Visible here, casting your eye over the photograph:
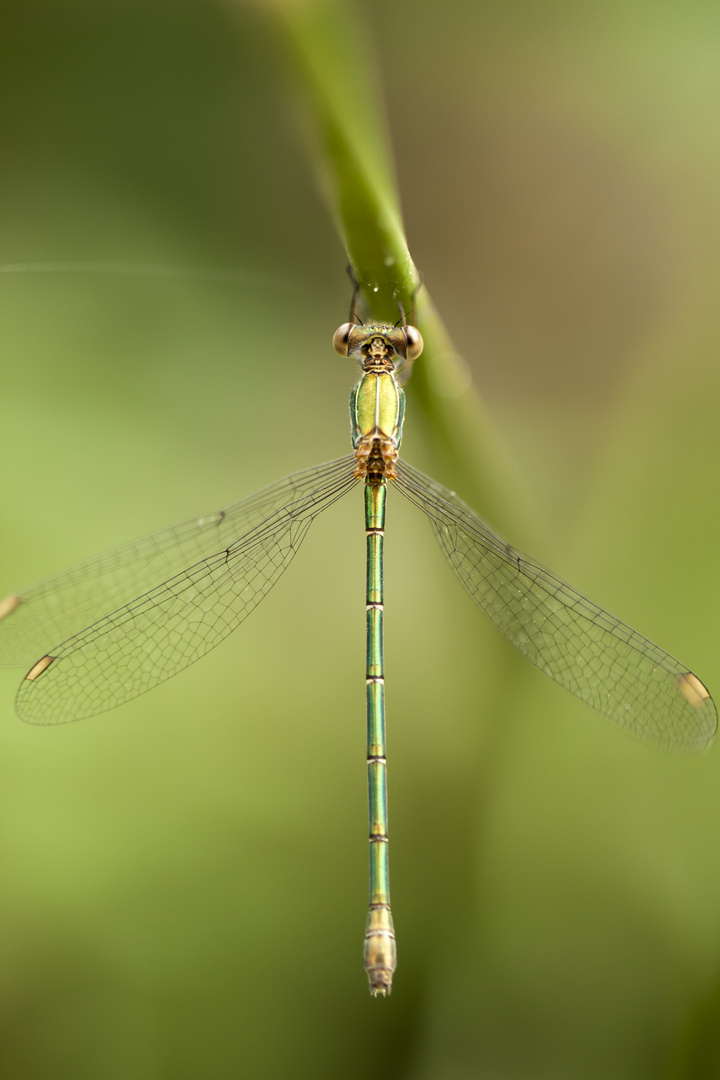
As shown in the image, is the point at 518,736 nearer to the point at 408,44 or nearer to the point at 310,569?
the point at 310,569

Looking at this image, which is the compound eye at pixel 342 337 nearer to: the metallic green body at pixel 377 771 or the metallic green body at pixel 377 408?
the metallic green body at pixel 377 408

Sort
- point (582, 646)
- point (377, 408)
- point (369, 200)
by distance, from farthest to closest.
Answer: point (377, 408) → point (582, 646) → point (369, 200)

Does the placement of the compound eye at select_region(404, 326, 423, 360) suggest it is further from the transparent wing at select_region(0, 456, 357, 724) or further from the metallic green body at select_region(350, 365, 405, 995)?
the transparent wing at select_region(0, 456, 357, 724)

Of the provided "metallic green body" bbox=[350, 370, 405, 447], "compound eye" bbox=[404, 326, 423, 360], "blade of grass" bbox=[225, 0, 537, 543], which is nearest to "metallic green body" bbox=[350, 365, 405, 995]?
"metallic green body" bbox=[350, 370, 405, 447]

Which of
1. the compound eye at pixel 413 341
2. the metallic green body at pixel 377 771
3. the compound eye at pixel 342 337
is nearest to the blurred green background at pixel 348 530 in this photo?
the metallic green body at pixel 377 771

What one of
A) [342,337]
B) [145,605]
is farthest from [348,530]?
[145,605]

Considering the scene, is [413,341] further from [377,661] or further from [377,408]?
[377,661]
